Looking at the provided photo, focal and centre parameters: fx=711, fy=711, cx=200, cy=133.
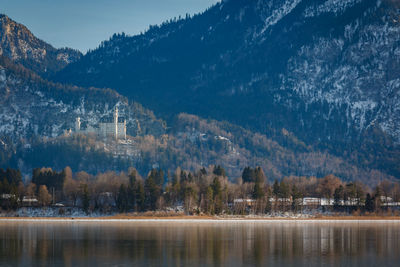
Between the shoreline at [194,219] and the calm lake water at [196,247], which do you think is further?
the shoreline at [194,219]

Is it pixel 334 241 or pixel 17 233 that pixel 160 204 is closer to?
pixel 17 233

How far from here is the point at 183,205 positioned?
19500 cm

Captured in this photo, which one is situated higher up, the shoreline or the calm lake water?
the calm lake water

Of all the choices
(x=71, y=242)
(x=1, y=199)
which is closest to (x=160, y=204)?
(x=1, y=199)

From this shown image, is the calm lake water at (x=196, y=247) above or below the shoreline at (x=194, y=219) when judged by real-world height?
above

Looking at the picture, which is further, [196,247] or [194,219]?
[194,219]

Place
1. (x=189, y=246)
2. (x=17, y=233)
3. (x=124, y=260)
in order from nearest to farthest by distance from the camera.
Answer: (x=124, y=260), (x=189, y=246), (x=17, y=233)

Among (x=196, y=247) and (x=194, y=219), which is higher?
(x=196, y=247)

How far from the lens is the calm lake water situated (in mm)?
91812

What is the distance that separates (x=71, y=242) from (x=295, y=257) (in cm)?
3809

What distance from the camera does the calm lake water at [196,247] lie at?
91812mm

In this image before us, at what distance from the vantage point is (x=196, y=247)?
355 ft

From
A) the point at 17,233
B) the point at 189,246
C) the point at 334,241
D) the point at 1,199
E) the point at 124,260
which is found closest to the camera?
the point at 124,260

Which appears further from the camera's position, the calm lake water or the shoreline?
the shoreline
